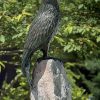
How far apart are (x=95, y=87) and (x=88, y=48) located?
252cm

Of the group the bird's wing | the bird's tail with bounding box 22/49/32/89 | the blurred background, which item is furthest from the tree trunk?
the blurred background

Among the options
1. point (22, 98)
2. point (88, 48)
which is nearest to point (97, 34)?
point (88, 48)

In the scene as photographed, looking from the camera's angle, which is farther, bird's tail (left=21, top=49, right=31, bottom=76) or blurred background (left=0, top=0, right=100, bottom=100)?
blurred background (left=0, top=0, right=100, bottom=100)

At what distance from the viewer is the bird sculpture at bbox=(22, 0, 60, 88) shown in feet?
14.2

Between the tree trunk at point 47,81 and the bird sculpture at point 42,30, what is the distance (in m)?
0.11

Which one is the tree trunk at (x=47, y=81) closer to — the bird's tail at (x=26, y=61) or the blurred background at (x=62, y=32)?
the bird's tail at (x=26, y=61)

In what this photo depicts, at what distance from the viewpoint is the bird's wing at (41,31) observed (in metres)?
4.32

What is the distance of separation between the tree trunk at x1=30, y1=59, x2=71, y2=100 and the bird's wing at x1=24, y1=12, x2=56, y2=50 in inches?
8.6

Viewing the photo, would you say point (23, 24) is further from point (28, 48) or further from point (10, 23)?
Result: point (28, 48)

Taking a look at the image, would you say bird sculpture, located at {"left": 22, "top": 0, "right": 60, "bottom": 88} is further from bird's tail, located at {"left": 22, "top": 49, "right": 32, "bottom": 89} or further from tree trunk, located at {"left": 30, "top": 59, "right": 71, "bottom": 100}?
tree trunk, located at {"left": 30, "top": 59, "right": 71, "bottom": 100}

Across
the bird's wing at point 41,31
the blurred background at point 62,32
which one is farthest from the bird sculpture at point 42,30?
the blurred background at point 62,32

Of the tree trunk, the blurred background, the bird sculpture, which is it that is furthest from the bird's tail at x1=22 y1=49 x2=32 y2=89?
the blurred background

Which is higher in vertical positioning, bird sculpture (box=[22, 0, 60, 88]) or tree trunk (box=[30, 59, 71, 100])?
bird sculpture (box=[22, 0, 60, 88])

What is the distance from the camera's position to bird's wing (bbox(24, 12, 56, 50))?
170 inches
